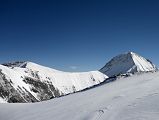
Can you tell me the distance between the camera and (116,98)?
23359 mm

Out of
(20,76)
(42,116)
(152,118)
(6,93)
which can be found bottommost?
(152,118)

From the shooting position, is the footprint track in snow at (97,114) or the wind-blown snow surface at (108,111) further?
the footprint track in snow at (97,114)

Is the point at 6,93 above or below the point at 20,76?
below

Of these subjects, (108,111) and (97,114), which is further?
(108,111)

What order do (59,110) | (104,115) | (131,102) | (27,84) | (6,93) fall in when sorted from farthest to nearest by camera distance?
(27,84) → (6,93) → (59,110) → (131,102) → (104,115)

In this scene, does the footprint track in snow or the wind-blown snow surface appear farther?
the footprint track in snow

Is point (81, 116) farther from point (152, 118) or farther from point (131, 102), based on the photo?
point (152, 118)

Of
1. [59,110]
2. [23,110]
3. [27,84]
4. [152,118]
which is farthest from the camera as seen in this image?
[27,84]

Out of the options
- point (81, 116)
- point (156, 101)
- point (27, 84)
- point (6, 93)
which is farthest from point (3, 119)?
point (27, 84)

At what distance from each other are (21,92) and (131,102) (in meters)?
157

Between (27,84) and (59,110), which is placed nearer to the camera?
(59,110)

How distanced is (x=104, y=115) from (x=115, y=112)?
742 millimetres

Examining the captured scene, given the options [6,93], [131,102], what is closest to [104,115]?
[131,102]

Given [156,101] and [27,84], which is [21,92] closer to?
[27,84]
